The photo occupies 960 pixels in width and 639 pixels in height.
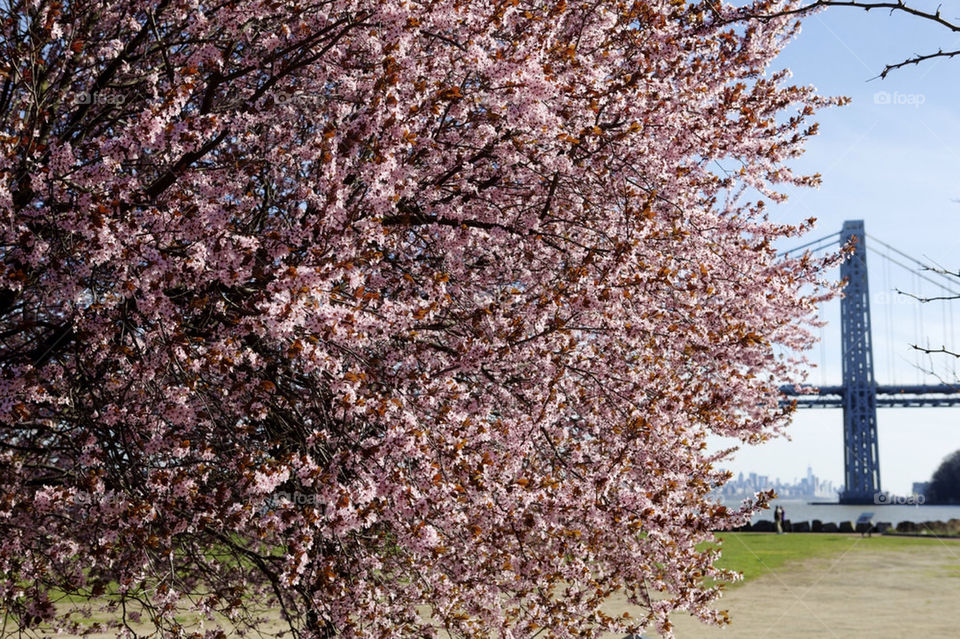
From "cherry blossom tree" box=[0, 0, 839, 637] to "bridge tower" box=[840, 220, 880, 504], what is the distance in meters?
78.7

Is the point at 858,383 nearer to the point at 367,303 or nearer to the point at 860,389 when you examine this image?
the point at 860,389

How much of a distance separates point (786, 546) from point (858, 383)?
55.0 m

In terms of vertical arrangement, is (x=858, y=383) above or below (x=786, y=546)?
above

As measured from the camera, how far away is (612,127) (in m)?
8.17

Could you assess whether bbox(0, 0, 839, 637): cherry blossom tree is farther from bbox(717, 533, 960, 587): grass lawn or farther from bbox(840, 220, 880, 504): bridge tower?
bbox(840, 220, 880, 504): bridge tower

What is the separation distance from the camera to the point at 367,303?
684 cm

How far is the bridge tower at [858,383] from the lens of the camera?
286ft

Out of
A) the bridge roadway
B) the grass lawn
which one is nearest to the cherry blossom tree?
the grass lawn

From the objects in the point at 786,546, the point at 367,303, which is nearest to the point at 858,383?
the point at 786,546

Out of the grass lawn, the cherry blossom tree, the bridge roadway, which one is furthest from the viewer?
the bridge roadway

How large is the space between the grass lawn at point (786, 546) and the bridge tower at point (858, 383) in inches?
1649

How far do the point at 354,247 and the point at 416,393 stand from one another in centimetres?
144

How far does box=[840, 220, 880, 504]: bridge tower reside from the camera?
87.2 meters

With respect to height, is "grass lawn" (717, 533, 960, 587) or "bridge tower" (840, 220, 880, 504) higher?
"bridge tower" (840, 220, 880, 504)
